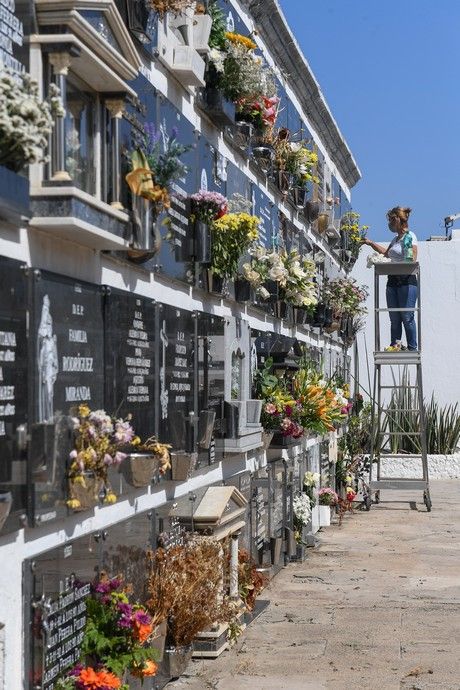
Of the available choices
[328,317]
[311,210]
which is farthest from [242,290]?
[328,317]

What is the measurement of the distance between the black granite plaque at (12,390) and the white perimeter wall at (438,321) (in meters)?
22.9

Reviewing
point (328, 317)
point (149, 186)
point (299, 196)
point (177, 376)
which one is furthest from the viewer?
point (328, 317)

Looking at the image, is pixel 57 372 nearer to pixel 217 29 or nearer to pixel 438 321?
pixel 217 29

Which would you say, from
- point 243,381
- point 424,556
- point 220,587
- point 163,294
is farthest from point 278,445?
point 163,294

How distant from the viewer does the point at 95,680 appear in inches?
224

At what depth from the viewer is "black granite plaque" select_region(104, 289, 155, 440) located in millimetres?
6578

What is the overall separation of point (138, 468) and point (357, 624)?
12.4ft

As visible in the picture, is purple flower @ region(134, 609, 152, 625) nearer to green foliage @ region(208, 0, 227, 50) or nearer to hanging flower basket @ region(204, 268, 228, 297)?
hanging flower basket @ region(204, 268, 228, 297)

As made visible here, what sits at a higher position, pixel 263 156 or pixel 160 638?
pixel 263 156

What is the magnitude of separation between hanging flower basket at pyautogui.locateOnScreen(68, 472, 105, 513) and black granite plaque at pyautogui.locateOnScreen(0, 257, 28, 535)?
1.62ft

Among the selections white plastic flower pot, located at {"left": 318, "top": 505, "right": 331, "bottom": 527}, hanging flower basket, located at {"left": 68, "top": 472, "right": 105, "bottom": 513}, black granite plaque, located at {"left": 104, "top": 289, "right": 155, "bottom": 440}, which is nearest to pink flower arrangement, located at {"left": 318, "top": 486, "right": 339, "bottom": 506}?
white plastic flower pot, located at {"left": 318, "top": 505, "right": 331, "bottom": 527}

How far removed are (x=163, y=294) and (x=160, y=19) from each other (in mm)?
1667

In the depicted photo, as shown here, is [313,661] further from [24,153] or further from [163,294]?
[24,153]

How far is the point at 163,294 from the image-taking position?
8016 mm
